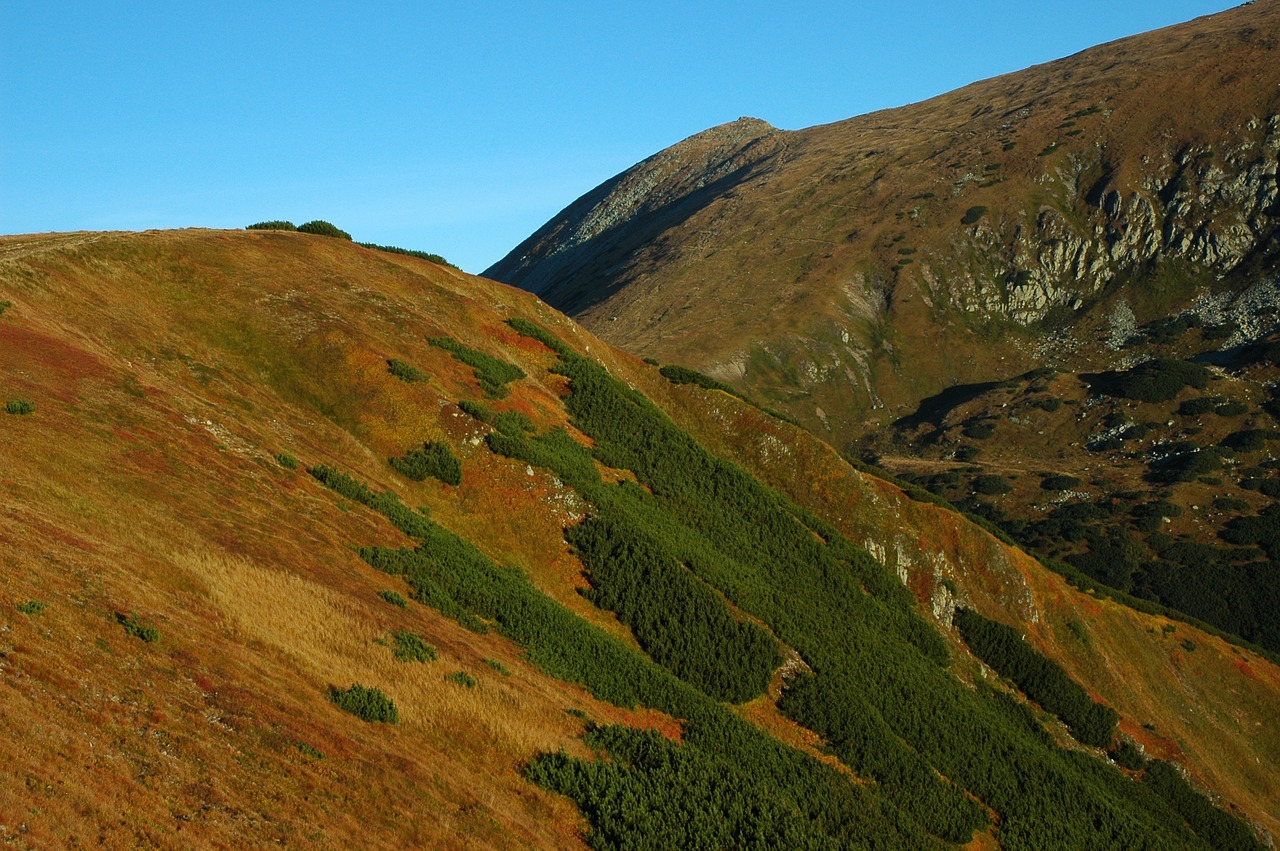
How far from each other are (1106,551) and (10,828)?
9778cm

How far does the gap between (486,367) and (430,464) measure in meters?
9.61

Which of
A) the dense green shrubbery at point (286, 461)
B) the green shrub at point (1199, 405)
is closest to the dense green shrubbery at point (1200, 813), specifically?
the dense green shrubbery at point (286, 461)

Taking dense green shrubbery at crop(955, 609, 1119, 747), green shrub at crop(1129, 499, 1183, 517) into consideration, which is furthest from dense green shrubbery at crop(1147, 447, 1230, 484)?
dense green shrubbery at crop(955, 609, 1119, 747)

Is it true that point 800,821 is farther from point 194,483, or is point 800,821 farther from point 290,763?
point 194,483

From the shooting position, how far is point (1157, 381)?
11706cm

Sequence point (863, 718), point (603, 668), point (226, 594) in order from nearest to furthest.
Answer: point (226, 594), point (603, 668), point (863, 718)

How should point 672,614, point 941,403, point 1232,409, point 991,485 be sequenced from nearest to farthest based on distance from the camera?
point 672,614, point 991,485, point 1232,409, point 941,403

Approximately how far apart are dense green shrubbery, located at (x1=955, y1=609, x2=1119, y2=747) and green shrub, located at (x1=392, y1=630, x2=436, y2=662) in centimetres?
3472

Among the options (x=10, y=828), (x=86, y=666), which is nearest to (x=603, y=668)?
(x=86, y=666)

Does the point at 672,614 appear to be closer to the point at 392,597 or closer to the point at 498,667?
the point at 498,667

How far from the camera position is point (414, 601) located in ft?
86.6

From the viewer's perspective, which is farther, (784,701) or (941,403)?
(941,403)

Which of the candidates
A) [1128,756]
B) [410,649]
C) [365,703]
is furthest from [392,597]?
[1128,756]

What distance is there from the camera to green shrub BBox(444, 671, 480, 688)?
22.0m
